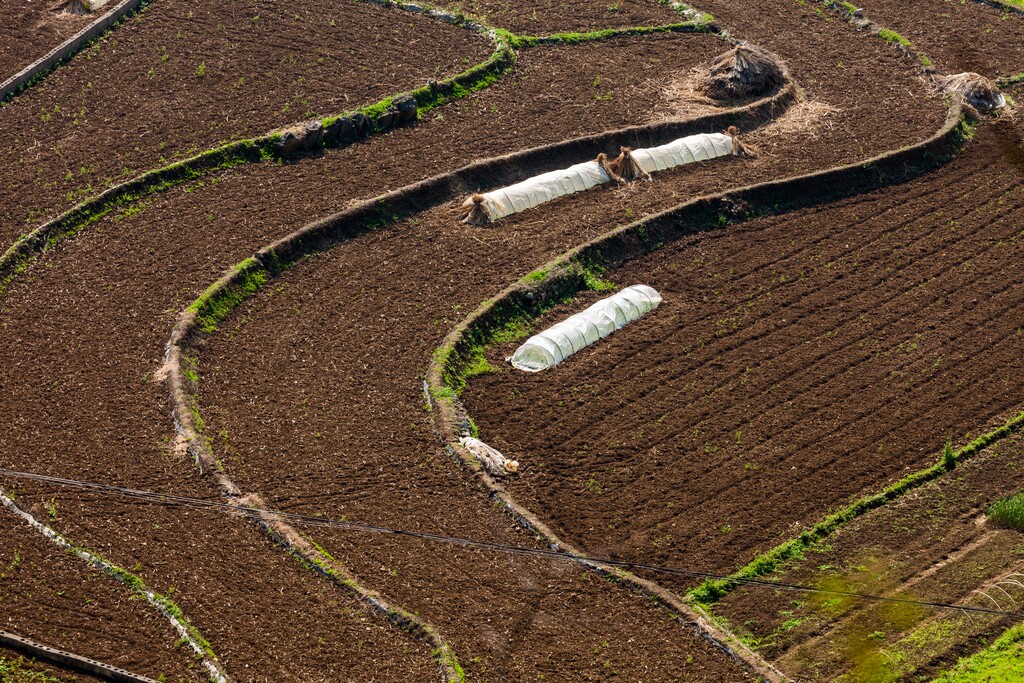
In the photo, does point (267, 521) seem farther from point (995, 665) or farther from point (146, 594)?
point (995, 665)

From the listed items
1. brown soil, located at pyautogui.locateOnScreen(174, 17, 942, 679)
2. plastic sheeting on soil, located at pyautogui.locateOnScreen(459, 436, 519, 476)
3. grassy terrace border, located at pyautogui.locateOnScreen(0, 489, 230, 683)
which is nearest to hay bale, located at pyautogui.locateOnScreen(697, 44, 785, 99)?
brown soil, located at pyautogui.locateOnScreen(174, 17, 942, 679)

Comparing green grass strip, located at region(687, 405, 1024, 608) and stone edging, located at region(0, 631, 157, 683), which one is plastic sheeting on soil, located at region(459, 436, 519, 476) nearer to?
green grass strip, located at region(687, 405, 1024, 608)

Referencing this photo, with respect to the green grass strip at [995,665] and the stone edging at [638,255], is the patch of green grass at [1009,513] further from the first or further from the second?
the stone edging at [638,255]

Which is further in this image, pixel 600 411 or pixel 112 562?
pixel 600 411

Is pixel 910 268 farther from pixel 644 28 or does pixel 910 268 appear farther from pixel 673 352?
pixel 644 28

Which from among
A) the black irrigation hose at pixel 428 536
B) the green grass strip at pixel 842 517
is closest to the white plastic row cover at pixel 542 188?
the black irrigation hose at pixel 428 536

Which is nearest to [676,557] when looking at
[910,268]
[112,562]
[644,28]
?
[112,562]
